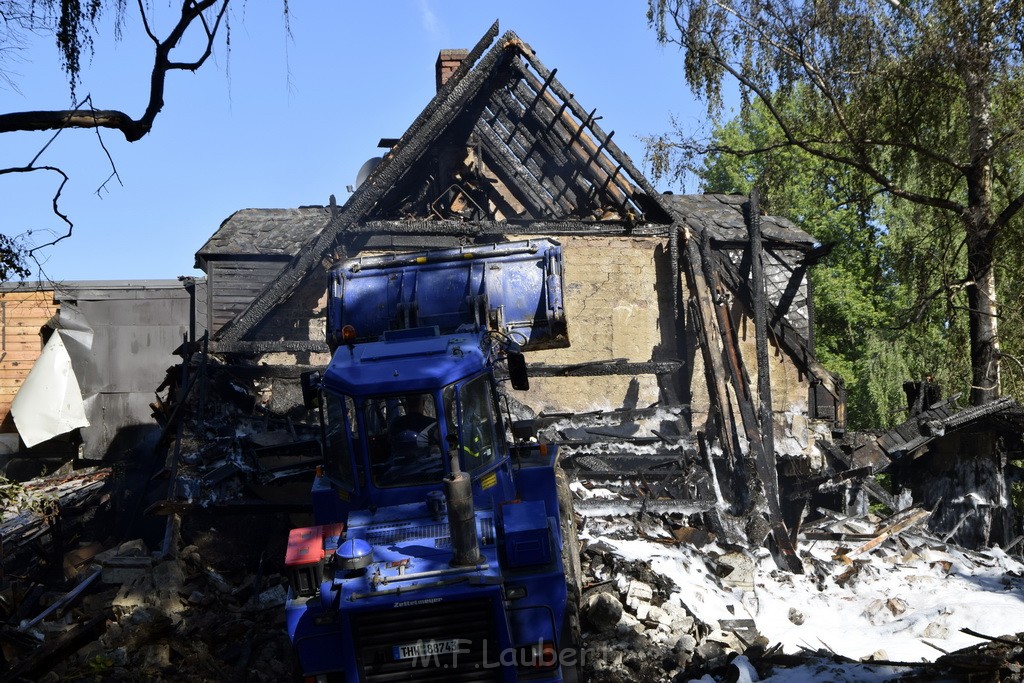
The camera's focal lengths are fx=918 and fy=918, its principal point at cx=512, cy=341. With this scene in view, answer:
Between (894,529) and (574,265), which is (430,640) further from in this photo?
(574,265)

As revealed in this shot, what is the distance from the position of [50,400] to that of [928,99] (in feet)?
60.0

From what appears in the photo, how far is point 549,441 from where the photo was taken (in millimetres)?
12461

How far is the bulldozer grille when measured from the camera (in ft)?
19.9

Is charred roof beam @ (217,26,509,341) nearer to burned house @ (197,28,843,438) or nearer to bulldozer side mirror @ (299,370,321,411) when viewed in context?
burned house @ (197,28,843,438)

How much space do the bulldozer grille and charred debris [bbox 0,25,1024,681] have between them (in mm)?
2015

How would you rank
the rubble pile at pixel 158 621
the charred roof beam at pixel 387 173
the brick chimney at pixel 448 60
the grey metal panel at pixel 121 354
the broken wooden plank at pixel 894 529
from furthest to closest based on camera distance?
the grey metal panel at pixel 121 354 → the brick chimney at pixel 448 60 → the charred roof beam at pixel 387 173 → the broken wooden plank at pixel 894 529 → the rubble pile at pixel 158 621

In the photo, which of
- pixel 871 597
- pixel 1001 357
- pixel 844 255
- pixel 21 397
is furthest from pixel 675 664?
pixel 844 255

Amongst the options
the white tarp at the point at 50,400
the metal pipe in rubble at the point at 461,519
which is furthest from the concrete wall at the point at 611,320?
the white tarp at the point at 50,400

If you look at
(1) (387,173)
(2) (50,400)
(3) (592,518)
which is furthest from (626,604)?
(2) (50,400)

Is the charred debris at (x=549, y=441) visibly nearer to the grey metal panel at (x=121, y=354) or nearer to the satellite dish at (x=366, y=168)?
the satellite dish at (x=366, y=168)

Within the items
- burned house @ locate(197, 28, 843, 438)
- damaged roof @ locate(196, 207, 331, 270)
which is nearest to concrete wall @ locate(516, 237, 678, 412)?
burned house @ locate(197, 28, 843, 438)

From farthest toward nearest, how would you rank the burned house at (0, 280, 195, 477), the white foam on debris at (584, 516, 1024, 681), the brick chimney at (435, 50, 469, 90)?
the burned house at (0, 280, 195, 477), the brick chimney at (435, 50, 469, 90), the white foam on debris at (584, 516, 1024, 681)

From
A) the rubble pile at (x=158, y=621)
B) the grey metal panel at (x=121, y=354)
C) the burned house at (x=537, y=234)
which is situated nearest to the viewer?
the rubble pile at (x=158, y=621)

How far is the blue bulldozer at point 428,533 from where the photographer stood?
608 cm
